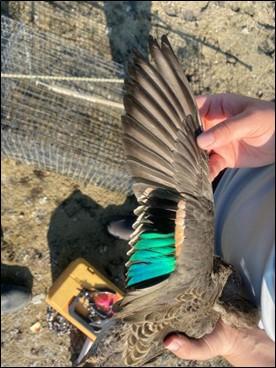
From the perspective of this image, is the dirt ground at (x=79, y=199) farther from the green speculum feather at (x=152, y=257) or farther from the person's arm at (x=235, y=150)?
the green speculum feather at (x=152, y=257)

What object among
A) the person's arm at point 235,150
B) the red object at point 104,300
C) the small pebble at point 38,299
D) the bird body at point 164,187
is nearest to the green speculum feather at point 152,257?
the bird body at point 164,187

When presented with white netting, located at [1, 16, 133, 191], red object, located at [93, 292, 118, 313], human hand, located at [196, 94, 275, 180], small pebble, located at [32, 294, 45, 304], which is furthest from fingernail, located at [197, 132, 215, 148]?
small pebble, located at [32, 294, 45, 304]

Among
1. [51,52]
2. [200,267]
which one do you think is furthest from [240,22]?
[200,267]

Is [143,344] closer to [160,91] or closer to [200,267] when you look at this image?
[200,267]

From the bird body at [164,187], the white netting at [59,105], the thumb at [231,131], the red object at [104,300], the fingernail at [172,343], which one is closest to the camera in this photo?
the thumb at [231,131]

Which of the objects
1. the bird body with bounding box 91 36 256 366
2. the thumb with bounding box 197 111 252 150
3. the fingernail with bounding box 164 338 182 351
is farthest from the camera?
the fingernail with bounding box 164 338 182 351

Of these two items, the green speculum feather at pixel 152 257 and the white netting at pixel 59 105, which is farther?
the white netting at pixel 59 105

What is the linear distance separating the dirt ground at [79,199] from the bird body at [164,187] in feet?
3.96

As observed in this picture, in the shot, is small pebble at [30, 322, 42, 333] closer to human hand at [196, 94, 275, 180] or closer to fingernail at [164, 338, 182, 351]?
fingernail at [164, 338, 182, 351]

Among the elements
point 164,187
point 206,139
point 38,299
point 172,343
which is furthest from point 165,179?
point 38,299

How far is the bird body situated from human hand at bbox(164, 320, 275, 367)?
27 cm

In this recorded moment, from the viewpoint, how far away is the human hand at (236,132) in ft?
4.63

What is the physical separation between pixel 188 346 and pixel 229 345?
134mm

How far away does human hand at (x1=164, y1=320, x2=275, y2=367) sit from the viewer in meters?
1.79
